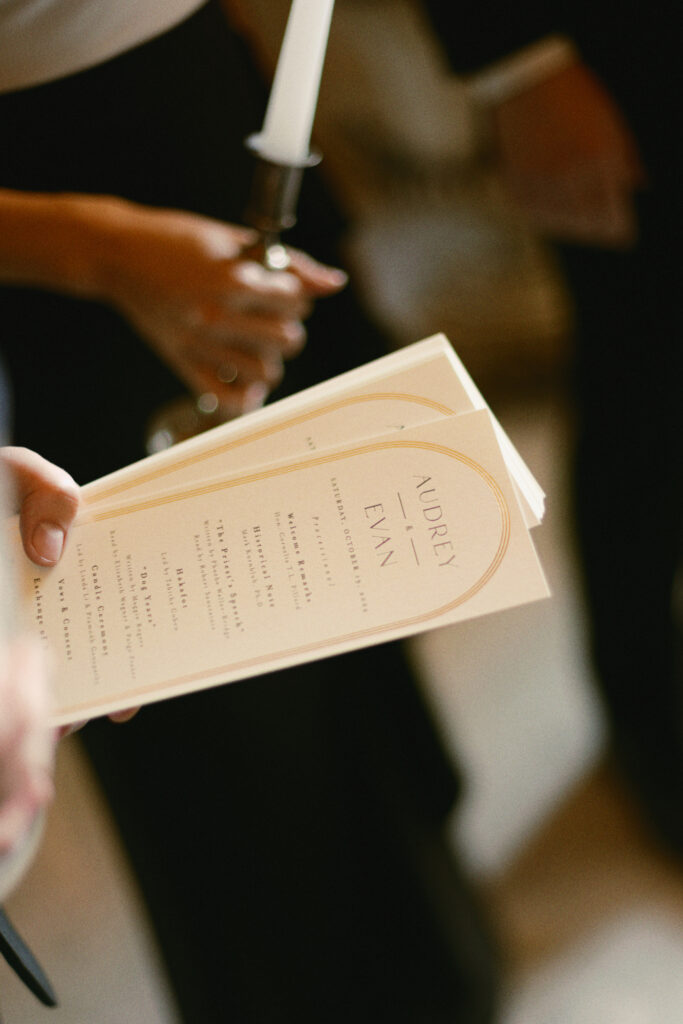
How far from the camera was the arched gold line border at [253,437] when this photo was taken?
0.45 metres

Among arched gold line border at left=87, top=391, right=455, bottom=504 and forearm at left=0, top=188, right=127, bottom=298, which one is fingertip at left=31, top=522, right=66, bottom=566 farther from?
forearm at left=0, top=188, right=127, bottom=298

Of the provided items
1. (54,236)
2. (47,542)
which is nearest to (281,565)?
(47,542)

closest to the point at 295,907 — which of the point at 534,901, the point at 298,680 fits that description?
the point at 298,680

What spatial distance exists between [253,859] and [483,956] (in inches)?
15.7

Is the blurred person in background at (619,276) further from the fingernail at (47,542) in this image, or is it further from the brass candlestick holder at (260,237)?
the fingernail at (47,542)

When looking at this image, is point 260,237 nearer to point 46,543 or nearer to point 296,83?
point 296,83

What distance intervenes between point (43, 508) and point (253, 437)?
0.41ft

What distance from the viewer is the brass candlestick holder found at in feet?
1.84

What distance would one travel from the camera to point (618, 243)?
3.22 ft

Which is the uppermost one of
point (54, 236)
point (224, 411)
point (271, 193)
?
point (271, 193)

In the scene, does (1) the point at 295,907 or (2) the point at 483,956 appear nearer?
(1) the point at 295,907

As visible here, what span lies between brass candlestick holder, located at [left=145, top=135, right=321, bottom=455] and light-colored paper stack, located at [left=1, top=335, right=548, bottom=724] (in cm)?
24

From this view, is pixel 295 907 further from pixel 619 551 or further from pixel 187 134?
pixel 187 134

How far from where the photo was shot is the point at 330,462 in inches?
17.4
